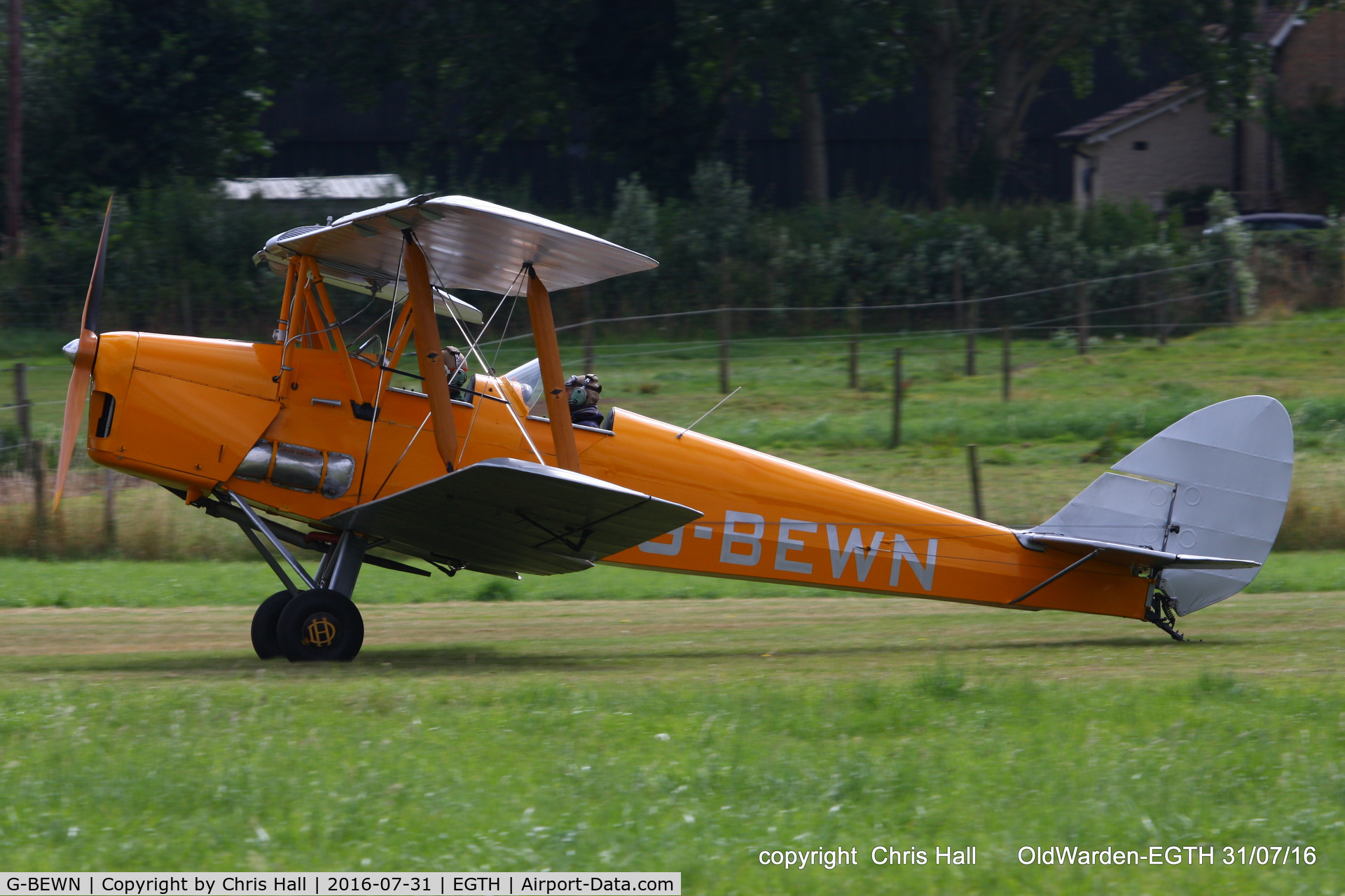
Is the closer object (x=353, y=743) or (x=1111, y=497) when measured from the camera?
(x=353, y=743)

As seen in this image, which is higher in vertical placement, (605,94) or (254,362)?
(605,94)

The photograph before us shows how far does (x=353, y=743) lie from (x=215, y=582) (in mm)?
7339

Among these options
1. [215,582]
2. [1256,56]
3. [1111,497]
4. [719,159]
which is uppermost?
[1256,56]

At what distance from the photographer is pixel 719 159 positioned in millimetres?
32219

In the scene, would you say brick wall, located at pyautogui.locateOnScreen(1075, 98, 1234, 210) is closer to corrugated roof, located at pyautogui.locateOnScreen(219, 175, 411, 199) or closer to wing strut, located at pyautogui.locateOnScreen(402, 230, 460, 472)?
corrugated roof, located at pyautogui.locateOnScreen(219, 175, 411, 199)

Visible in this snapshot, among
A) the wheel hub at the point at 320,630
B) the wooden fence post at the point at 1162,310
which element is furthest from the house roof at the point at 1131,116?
the wheel hub at the point at 320,630

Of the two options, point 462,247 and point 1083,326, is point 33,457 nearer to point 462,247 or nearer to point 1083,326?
point 462,247

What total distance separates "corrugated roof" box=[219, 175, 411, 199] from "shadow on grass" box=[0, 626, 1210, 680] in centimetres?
1981

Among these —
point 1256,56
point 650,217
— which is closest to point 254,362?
point 650,217

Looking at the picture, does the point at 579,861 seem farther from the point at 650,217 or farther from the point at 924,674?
the point at 650,217

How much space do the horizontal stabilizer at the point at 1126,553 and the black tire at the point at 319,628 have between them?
488cm

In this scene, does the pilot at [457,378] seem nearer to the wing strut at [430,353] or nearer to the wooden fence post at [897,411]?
the wing strut at [430,353]

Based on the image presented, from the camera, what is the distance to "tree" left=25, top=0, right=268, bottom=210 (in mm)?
29906

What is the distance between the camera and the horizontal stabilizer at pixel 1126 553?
366 inches
